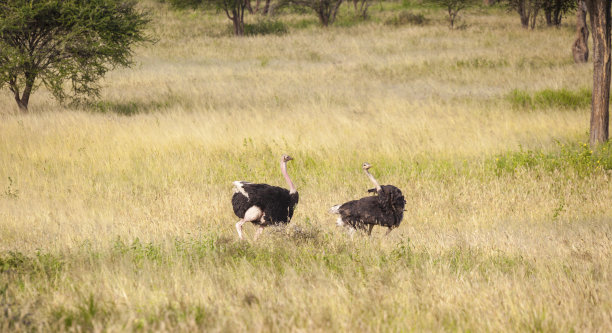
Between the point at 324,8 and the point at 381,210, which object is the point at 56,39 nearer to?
the point at 381,210

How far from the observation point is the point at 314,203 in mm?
8891

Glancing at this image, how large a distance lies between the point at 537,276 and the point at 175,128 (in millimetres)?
10127

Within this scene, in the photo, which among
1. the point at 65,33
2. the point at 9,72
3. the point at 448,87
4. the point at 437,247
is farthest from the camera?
the point at 448,87

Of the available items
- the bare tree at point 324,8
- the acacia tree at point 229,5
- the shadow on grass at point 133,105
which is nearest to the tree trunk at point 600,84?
the shadow on grass at point 133,105

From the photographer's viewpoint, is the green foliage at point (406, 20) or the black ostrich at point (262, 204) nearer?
the black ostrich at point (262, 204)

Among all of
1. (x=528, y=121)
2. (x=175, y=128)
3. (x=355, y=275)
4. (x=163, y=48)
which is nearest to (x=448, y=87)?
(x=528, y=121)

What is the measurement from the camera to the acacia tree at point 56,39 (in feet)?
54.2

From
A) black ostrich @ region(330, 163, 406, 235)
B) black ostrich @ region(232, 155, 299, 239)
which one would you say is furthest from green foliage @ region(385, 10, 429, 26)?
black ostrich @ region(232, 155, 299, 239)

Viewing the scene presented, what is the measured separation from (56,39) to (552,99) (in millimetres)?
14101

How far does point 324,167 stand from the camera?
11.0m

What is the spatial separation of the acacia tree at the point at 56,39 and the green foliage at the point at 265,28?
72.7ft

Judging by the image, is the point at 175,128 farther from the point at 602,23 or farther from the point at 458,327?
the point at 458,327

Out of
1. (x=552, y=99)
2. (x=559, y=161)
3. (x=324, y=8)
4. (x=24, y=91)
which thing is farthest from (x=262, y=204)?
(x=324, y=8)

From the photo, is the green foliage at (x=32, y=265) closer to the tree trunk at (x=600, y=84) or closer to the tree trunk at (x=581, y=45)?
the tree trunk at (x=600, y=84)
